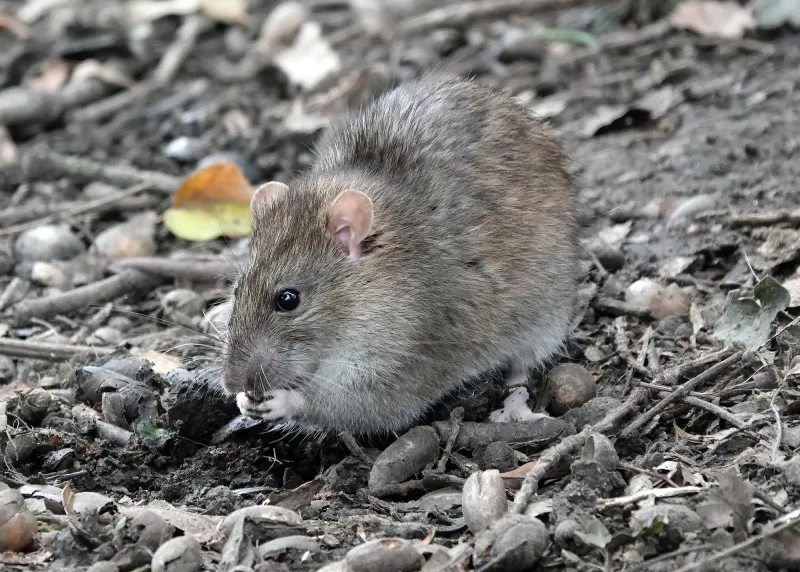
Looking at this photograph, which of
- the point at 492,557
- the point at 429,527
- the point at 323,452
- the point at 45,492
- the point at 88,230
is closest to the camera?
the point at 492,557

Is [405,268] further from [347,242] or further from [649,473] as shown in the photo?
[649,473]

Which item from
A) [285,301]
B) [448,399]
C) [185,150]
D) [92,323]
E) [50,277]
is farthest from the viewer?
[185,150]

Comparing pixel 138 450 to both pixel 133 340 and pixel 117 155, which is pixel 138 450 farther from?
pixel 117 155

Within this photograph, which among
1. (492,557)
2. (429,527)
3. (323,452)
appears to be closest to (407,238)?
(323,452)

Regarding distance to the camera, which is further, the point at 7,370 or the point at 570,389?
the point at 7,370

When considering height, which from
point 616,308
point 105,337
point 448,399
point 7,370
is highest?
point 7,370

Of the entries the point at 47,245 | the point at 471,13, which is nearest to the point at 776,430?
the point at 47,245
